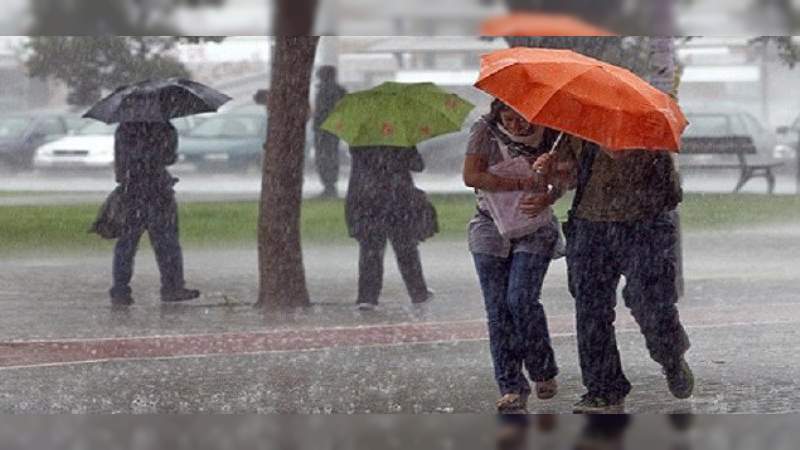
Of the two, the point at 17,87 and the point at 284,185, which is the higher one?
the point at 17,87

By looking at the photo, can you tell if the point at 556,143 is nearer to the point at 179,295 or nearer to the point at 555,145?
the point at 555,145

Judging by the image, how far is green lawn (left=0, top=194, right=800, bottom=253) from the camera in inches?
378

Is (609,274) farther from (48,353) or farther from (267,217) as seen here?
(48,353)

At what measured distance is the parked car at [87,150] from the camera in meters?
9.68

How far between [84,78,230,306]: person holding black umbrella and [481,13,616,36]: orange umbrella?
1375 millimetres

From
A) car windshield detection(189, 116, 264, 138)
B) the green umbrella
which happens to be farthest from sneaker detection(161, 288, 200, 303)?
the green umbrella

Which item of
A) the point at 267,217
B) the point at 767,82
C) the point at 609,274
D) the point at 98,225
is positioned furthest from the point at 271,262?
the point at 767,82

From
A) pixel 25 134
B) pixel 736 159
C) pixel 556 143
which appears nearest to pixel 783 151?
pixel 736 159

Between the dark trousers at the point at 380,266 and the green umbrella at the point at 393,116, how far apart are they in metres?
0.44

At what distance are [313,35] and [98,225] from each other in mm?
1301

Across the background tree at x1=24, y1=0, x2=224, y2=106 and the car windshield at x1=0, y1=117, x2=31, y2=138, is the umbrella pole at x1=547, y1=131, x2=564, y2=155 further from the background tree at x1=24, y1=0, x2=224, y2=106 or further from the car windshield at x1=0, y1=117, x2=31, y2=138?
the car windshield at x1=0, y1=117, x2=31, y2=138

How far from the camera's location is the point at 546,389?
953 centimetres

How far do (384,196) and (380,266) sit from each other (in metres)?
0.32

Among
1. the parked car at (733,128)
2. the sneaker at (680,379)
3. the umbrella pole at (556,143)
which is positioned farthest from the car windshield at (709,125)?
the sneaker at (680,379)
